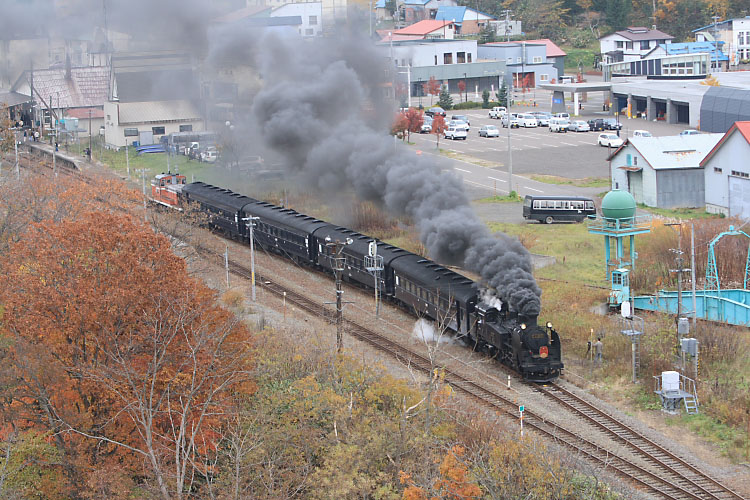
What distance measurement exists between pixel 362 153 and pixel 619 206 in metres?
11.9

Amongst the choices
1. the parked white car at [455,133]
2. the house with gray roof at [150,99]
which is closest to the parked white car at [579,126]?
the parked white car at [455,133]

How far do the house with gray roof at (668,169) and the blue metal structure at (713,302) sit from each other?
1759 centimetres

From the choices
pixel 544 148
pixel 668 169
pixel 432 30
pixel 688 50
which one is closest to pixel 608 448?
pixel 668 169

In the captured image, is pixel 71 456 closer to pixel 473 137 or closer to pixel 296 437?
pixel 296 437

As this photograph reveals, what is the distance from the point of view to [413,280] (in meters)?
36.3

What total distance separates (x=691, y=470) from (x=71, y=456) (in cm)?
1604

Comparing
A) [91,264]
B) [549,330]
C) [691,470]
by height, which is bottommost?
[691,470]

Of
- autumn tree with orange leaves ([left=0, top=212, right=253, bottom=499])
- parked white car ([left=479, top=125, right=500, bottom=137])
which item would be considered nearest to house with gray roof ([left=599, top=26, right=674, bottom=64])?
parked white car ([left=479, top=125, right=500, bottom=137])

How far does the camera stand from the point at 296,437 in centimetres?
2466

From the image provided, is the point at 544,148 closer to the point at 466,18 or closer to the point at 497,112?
the point at 497,112

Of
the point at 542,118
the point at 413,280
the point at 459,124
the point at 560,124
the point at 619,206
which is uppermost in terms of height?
the point at 542,118

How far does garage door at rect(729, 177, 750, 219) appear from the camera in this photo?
Answer: 2101 inches

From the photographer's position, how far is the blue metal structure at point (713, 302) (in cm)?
3756

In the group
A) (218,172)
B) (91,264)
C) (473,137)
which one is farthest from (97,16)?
(473,137)
